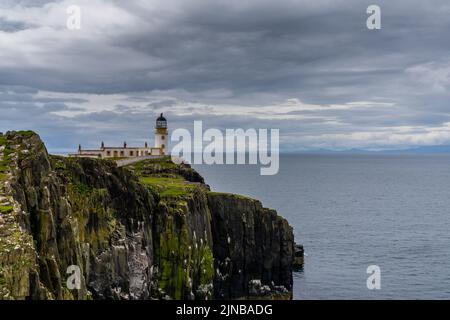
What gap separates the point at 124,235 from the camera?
67.9 metres

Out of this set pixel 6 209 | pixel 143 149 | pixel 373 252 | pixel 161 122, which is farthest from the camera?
pixel 161 122

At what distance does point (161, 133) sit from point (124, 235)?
8573cm

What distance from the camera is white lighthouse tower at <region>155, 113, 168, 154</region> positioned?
150 m

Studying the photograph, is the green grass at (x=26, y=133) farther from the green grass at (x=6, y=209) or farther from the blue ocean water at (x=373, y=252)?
the blue ocean water at (x=373, y=252)

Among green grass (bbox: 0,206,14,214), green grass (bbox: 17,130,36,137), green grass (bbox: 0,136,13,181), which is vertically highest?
green grass (bbox: 17,130,36,137)

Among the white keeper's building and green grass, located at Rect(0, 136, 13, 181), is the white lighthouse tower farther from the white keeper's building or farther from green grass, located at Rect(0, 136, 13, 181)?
green grass, located at Rect(0, 136, 13, 181)

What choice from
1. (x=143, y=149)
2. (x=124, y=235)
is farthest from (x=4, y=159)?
A: (x=143, y=149)

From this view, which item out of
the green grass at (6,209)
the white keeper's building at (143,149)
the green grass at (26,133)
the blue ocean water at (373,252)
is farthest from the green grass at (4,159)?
the white keeper's building at (143,149)

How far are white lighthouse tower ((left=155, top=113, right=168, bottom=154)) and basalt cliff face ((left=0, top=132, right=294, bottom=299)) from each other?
2247cm

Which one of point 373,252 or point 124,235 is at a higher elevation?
point 124,235

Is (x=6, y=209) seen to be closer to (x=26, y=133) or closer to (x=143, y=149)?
(x=26, y=133)

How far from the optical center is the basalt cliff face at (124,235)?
1528 inches

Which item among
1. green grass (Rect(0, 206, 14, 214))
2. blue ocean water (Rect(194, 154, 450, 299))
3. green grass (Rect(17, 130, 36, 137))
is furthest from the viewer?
blue ocean water (Rect(194, 154, 450, 299))

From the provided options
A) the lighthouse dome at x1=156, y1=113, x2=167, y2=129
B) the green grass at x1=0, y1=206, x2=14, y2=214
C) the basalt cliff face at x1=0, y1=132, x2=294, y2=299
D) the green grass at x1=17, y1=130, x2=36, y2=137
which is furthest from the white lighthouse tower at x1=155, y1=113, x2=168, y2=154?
the green grass at x1=0, y1=206, x2=14, y2=214
